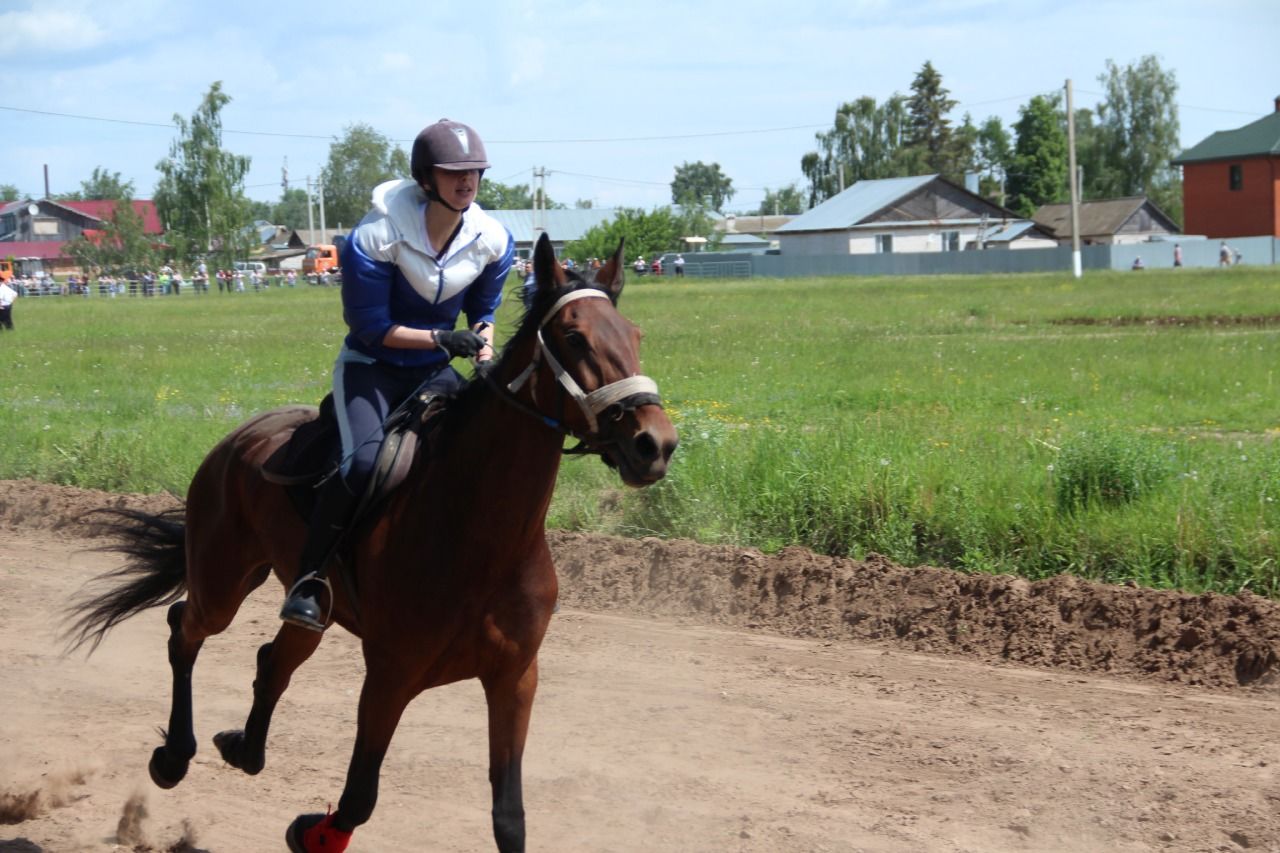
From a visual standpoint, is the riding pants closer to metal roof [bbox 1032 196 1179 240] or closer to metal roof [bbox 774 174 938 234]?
metal roof [bbox 774 174 938 234]

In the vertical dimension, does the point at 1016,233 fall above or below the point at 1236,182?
below

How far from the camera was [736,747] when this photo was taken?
21.2 feet

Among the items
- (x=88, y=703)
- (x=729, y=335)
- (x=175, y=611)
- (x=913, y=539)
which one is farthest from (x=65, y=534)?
(x=729, y=335)

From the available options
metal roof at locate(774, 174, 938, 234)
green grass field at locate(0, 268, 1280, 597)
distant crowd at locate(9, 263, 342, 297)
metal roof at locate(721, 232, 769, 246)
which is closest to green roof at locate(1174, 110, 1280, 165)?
metal roof at locate(774, 174, 938, 234)

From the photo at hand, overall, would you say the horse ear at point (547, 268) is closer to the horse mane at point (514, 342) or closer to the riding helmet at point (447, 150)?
the horse mane at point (514, 342)

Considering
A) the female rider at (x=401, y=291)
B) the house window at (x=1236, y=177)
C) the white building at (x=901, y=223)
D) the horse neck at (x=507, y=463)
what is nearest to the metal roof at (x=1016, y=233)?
the white building at (x=901, y=223)

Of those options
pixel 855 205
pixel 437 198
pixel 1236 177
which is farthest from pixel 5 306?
pixel 1236 177

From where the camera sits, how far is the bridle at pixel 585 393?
396cm

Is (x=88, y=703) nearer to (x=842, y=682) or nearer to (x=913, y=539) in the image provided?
(x=842, y=682)

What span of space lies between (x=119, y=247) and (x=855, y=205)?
55.0 m

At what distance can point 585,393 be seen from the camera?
412cm

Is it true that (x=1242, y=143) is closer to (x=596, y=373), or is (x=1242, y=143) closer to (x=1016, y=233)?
(x=1016, y=233)

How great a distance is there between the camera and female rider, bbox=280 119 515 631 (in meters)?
4.87

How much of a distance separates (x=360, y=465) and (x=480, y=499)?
59cm
